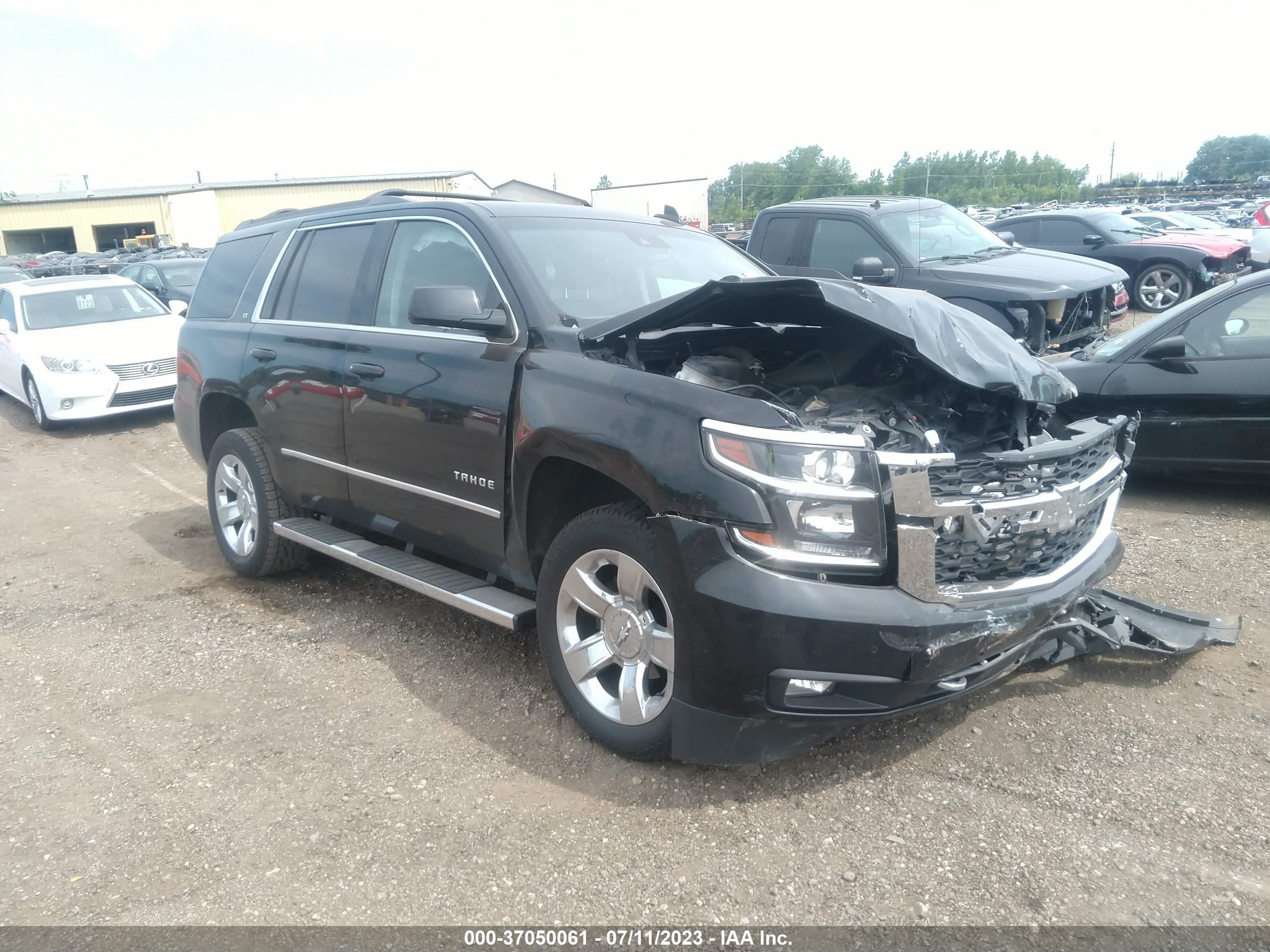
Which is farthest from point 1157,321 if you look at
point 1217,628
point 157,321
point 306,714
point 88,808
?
point 157,321

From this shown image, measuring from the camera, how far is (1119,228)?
47.8 feet

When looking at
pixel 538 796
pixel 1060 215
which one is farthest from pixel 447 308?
pixel 1060 215

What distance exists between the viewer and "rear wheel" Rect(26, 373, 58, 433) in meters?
10.7

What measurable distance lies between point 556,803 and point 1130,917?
1.66m

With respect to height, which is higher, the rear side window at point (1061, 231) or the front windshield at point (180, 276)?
the rear side window at point (1061, 231)

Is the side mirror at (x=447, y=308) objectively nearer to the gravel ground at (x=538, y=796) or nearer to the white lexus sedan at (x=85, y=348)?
the gravel ground at (x=538, y=796)

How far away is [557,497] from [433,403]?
0.75 m

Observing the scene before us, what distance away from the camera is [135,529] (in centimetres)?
668

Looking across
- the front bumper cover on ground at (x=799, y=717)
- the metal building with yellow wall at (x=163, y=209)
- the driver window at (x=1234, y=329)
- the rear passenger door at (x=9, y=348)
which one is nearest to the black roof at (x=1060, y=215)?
the driver window at (x=1234, y=329)

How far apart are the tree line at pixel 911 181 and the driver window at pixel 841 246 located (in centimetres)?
431

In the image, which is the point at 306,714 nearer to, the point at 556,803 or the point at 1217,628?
the point at 556,803

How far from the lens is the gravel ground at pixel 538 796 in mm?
2660

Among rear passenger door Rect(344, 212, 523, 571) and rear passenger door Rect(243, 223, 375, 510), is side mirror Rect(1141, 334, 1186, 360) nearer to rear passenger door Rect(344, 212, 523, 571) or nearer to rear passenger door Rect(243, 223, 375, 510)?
rear passenger door Rect(344, 212, 523, 571)

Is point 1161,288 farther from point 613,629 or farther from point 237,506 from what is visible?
point 613,629
